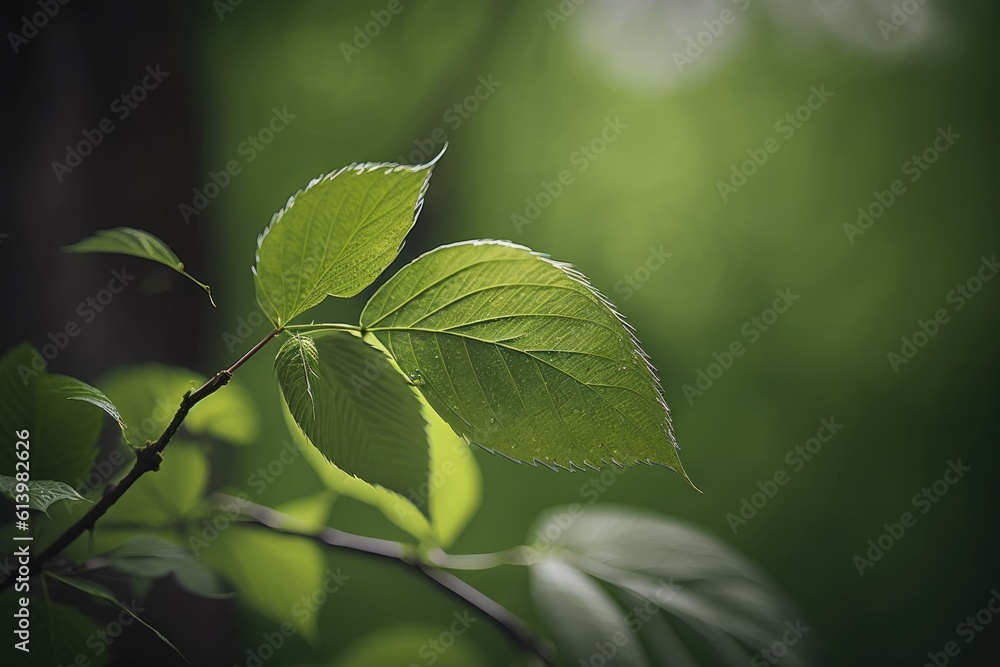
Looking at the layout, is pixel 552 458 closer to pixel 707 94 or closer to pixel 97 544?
pixel 97 544

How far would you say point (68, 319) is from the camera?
2.04 feet

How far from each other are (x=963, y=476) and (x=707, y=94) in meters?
1.10

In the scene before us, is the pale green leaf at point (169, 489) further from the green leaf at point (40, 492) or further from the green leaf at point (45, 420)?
the green leaf at point (40, 492)

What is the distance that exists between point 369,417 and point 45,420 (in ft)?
0.65

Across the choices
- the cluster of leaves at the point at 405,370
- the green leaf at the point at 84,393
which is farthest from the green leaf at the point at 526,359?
the green leaf at the point at 84,393

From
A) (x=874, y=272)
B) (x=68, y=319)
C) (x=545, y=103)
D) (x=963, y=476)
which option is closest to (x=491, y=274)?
(x=68, y=319)

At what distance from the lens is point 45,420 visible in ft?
1.09

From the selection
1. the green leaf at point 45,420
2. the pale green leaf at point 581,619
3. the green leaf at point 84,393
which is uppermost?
the pale green leaf at point 581,619

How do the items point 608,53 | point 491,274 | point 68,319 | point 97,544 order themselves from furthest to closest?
point 608,53
point 68,319
point 97,544
point 491,274

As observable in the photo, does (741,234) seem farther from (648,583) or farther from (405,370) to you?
(405,370)

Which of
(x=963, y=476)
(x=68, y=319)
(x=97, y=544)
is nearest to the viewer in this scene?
(x=97, y=544)

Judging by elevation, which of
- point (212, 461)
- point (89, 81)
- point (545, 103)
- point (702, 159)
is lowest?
point (212, 461)

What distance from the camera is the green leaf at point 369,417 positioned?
10.3 inches

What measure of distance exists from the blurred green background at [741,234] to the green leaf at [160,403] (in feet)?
2.48
